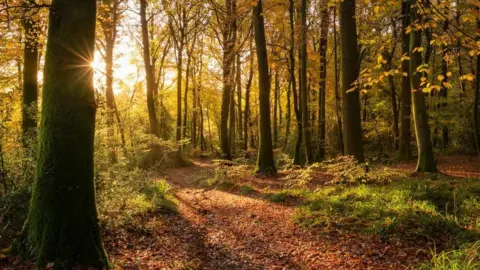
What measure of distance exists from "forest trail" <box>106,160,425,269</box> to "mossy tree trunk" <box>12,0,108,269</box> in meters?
0.95

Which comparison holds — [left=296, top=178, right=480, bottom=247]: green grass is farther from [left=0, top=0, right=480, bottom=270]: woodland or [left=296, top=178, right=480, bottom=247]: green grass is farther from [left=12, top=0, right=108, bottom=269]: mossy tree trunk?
[left=12, top=0, right=108, bottom=269]: mossy tree trunk

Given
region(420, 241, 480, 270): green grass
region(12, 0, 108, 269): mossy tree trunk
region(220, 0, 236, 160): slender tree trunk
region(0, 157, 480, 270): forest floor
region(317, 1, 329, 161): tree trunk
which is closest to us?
region(420, 241, 480, 270): green grass

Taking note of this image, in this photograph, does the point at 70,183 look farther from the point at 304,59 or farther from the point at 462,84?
the point at 462,84

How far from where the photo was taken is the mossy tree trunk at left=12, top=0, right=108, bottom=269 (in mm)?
4301

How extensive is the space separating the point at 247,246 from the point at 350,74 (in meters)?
6.21

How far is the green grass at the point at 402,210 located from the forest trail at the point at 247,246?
37 centimetres

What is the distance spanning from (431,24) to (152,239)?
5.94 meters

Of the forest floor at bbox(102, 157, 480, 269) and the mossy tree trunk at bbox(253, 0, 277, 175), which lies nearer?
the forest floor at bbox(102, 157, 480, 269)

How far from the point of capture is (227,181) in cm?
1292

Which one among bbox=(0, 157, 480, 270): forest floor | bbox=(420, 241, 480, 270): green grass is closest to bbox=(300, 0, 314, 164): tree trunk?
bbox=(0, 157, 480, 270): forest floor

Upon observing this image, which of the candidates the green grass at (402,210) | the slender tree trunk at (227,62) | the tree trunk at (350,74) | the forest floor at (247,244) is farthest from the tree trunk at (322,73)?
the forest floor at (247,244)

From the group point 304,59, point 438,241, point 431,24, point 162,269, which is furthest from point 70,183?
point 304,59

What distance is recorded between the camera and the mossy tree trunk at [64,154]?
430cm

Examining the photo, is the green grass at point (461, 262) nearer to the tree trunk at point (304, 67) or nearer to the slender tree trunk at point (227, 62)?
the tree trunk at point (304, 67)
